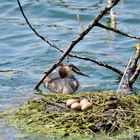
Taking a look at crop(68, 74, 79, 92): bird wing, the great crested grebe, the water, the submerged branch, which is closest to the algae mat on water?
the water

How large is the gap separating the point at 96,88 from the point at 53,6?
6031mm

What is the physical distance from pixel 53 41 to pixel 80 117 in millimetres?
5931

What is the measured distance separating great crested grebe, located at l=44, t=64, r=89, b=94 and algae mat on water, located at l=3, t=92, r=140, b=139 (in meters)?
1.22

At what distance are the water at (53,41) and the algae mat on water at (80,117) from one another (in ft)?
1.14

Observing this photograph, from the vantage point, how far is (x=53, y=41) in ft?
47.0

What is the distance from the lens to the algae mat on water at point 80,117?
329 inches

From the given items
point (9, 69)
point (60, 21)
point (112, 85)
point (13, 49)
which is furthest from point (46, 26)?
point (112, 85)

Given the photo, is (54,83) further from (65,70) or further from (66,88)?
(66,88)

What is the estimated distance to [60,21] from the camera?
1585 centimetres

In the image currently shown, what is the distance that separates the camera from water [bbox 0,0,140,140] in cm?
1134

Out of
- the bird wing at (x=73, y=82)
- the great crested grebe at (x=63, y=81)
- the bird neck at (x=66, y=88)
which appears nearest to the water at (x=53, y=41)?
Result: the bird wing at (x=73, y=82)

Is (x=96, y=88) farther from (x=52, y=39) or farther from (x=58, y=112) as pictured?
(x=52, y=39)

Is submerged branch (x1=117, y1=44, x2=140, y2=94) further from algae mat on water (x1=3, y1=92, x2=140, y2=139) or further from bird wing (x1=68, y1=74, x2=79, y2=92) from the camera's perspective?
algae mat on water (x1=3, y1=92, x2=140, y2=139)

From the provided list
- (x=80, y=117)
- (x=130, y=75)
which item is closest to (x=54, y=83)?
(x=130, y=75)
